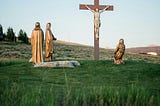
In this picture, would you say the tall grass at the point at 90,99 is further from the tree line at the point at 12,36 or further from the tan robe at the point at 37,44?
the tree line at the point at 12,36

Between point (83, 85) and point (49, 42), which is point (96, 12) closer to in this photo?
point (49, 42)

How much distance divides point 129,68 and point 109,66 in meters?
1.34

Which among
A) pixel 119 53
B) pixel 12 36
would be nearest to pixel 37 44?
pixel 119 53

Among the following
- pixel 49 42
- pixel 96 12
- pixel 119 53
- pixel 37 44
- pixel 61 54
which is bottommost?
pixel 61 54

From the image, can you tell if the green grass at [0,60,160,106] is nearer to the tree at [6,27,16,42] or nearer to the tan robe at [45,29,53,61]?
the tan robe at [45,29,53,61]

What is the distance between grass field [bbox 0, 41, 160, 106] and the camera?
9.58m

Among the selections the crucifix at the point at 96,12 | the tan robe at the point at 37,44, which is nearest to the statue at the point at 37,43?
the tan robe at the point at 37,44

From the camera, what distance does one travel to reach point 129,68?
20219mm

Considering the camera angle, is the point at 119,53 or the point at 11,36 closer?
the point at 119,53

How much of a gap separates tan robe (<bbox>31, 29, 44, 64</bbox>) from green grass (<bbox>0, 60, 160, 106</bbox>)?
3.73 ft

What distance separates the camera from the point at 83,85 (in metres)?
14.0

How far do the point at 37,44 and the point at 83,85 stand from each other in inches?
370

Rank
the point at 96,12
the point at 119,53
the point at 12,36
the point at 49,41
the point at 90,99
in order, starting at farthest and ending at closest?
the point at 12,36 → the point at 96,12 → the point at 49,41 → the point at 119,53 → the point at 90,99

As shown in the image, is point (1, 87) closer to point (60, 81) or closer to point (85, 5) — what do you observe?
point (60, 81)
